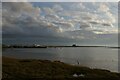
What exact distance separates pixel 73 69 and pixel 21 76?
1068 centimetres

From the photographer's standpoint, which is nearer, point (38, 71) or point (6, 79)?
point (6, 79)

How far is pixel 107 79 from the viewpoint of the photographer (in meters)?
31.6

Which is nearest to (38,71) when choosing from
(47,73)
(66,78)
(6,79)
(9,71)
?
(47,73)

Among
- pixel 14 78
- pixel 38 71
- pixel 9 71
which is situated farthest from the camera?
pixel 38 71

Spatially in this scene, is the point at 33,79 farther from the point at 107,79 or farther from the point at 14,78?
the point at 107,79

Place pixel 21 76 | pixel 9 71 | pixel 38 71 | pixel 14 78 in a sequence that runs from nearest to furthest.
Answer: pixel 14 78, pixel 21 76, pixel 9 71, pixel 38 71

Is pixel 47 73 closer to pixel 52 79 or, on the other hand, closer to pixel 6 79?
pixel 52 79

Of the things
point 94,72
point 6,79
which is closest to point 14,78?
point 6,79

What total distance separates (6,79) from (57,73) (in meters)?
8.76

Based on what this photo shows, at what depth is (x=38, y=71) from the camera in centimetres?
3575

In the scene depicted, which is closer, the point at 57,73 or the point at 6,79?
the point at 6,79

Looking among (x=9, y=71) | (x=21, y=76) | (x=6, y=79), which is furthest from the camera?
(x=9, y=71)

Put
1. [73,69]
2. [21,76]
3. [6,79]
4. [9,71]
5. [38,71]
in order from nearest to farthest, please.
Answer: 1. [6,79]
2. [21,76]
3. [9,71]
4. [38,71]
5. [73,69]

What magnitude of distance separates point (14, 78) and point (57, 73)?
7.06 meters
